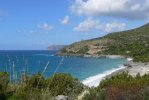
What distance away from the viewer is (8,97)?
10625 mm

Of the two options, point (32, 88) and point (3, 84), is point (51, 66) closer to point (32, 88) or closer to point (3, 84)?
point (32, 88)

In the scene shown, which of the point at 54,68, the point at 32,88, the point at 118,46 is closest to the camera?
the point at 32,88

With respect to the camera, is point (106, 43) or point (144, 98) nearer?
point (144, 98)

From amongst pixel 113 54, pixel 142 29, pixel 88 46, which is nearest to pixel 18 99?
pixel 113 54

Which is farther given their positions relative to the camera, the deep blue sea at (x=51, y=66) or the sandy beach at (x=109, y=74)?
the sandy beach at (x=109, y=74)

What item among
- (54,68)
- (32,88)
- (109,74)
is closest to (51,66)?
(54,68)

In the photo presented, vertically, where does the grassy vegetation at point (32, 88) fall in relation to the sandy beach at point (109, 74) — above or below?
→ above

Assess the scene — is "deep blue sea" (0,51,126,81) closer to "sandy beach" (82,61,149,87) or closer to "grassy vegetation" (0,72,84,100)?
"grassy vegetation" (0,72,84,100)

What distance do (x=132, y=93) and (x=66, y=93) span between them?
4.53 meters

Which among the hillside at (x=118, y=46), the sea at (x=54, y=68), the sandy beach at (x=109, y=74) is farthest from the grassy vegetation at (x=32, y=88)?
the hillside at (x=118, y=46)

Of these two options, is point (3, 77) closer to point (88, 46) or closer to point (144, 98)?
point (144, 98)

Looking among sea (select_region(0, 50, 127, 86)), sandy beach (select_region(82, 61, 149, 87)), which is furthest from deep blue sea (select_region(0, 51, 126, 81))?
sandy beach (select_region(82, 61, 149, 87))

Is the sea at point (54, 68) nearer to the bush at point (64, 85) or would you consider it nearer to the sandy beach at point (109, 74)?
the sandy beach at point (109, 74)

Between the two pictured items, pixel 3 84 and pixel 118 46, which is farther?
pixel 118 46
